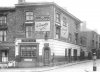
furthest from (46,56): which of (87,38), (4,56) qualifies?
(87,38)

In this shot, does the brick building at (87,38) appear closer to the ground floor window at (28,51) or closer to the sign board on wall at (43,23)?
the sign board on wall at (43,23)

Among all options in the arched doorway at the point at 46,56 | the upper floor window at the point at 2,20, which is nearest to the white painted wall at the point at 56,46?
the arched doorway at the point at 46,56

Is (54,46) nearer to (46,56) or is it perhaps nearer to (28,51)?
(46,56)

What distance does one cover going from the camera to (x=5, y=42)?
34594 millimetres

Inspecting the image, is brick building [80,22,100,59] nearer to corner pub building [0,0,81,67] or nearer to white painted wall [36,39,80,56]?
white painted wall [36,39,80,56]

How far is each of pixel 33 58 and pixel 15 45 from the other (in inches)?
140

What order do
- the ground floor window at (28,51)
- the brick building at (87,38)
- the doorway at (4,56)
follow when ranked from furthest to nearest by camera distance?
the brick building at (87,38) → the doorway at (4,56) → the ground floor window at (28,51)

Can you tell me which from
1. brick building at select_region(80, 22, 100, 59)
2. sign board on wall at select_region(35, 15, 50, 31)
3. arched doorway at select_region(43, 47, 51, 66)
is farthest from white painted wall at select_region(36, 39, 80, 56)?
brick building at select_region(80, 22, 100, 59)

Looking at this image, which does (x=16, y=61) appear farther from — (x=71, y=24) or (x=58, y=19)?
(x=71, y=24)

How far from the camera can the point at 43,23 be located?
3259 centimetres

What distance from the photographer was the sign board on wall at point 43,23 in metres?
32.7

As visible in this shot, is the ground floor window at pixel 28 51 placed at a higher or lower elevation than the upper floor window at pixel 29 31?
lower

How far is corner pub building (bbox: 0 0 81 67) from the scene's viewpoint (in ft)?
107

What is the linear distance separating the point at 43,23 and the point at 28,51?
4827 mm
